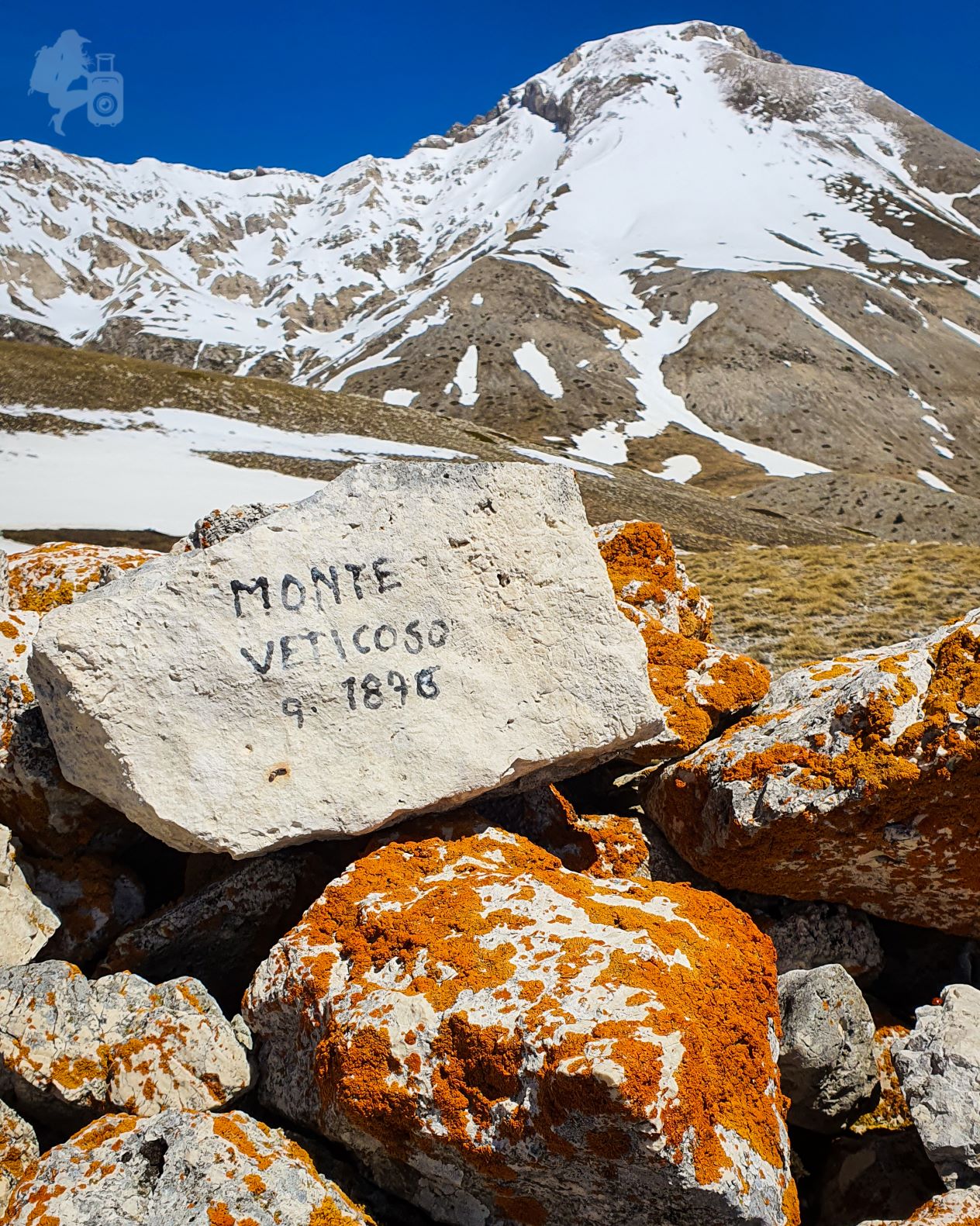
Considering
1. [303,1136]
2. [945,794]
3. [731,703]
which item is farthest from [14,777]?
[945,794]

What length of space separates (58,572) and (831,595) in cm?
1468

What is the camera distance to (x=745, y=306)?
Result: 110 meters

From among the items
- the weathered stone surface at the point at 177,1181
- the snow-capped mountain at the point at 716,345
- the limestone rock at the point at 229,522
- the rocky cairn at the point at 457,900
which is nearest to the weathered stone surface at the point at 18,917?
the rocky cairn at the point at 457,900

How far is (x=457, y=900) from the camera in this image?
4906 millimetres

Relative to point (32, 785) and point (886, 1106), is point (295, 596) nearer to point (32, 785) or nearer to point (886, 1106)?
point (32, 785)

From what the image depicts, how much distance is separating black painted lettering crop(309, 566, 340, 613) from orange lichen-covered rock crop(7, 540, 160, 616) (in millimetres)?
3018

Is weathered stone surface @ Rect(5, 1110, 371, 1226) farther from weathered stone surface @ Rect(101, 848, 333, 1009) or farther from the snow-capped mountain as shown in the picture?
the snow-capped mountain

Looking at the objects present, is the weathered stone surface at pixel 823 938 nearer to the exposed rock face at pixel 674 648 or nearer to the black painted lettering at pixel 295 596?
the exposed rock face at pixel 674 648

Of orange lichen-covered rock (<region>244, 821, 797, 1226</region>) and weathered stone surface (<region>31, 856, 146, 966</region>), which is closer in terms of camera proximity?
orange lichen-covered rock (<region>244, 821, 797, 1226</region>)

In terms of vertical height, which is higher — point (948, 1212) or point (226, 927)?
point (226, 927)

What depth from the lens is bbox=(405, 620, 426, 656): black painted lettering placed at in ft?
18.8

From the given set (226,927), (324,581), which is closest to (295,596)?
(324,581)

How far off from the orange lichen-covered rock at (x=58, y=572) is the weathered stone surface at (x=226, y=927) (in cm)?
336

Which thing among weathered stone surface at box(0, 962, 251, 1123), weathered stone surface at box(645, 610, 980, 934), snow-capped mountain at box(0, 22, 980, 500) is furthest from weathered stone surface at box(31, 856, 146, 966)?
snow-capped mountain at box(0, 22, 980, 500)
